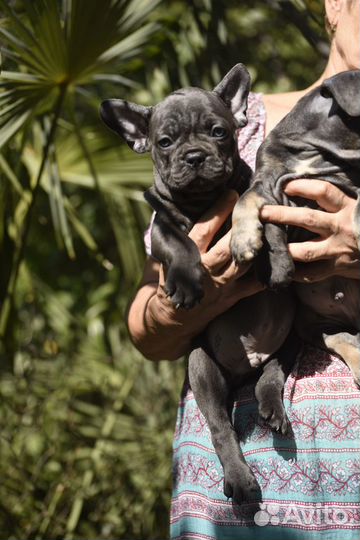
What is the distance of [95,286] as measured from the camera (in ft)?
22.7

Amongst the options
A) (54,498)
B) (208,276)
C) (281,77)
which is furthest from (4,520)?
(281,77)

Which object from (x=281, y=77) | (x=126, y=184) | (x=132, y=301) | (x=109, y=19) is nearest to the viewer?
(x=132, y=301)

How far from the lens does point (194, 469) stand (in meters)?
2.79

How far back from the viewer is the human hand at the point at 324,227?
2.63 meters

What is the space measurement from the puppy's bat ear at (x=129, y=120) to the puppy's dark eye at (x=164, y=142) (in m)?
0.15

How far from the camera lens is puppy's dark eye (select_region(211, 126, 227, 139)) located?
9.38ft

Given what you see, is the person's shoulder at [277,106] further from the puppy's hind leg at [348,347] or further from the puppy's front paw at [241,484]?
the puppy's front paw at [241,484]

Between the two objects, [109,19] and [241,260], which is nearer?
[241,260]

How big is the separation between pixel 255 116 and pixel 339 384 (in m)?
1.09

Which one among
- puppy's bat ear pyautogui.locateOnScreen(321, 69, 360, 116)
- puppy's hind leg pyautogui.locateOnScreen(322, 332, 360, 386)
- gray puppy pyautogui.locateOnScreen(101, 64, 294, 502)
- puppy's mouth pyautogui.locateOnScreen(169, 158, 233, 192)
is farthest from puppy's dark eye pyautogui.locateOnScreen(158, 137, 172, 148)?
puppy's hind leg pyautogui.locateOnScreen(322, 332, 360, 386)

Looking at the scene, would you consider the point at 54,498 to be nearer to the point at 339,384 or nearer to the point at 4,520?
the point at 4,520

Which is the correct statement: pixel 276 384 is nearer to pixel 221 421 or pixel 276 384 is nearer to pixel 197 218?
pixel 221 421

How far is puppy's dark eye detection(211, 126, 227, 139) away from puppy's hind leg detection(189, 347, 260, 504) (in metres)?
0.72

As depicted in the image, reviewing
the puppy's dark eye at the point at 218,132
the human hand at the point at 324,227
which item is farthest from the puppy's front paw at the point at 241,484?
the puppy's dark eye at the point at 218,132
